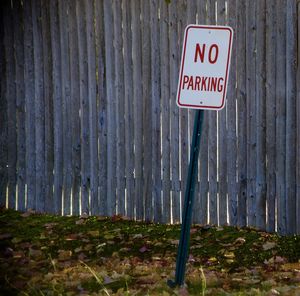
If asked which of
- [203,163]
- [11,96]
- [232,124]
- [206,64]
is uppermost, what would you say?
[206,64]

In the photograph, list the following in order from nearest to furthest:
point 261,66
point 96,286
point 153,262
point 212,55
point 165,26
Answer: point 212,55
point 96,286
point 153,262
point 261,66
point 165,26

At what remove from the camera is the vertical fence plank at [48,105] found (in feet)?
36.2

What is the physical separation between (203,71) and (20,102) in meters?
5.00

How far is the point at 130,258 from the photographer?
8672 mm

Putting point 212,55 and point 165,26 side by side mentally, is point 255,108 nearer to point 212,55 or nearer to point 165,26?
point 165,26

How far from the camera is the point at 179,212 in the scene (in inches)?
392

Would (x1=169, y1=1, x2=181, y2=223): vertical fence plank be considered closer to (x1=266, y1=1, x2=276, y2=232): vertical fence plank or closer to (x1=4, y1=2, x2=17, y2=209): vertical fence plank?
(x1=266, y1=1, x2=276, y2=232): vertical fence plank

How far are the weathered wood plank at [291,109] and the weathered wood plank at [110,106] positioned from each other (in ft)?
7.01

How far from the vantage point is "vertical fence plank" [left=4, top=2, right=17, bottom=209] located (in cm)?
1141

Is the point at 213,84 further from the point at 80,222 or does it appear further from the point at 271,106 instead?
the point at 80,222

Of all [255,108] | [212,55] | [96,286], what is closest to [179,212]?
[255,108]

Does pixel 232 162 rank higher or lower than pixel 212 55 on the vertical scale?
lower

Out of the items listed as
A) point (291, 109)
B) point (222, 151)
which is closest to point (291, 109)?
point (291, 109)

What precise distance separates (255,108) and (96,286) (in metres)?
2.85
